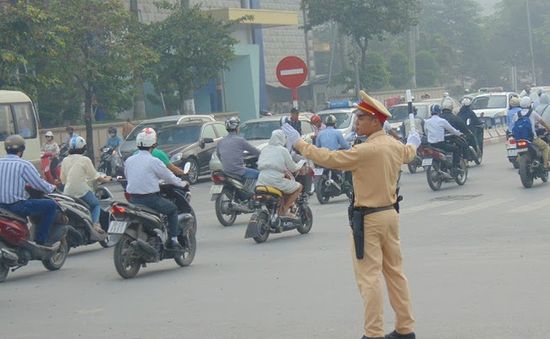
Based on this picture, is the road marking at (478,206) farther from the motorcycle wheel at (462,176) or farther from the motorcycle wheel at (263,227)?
the motorcycle wheel at (263,227)

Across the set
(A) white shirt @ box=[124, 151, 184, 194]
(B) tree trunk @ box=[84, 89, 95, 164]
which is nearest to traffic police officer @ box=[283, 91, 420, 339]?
(A) white shirt @ box=[124, 151, 184, 194]

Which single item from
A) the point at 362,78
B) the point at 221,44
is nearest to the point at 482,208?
the point at 221,44

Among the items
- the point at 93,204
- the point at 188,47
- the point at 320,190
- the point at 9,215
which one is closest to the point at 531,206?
the point at 320,190

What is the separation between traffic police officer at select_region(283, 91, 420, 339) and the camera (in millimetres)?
7641

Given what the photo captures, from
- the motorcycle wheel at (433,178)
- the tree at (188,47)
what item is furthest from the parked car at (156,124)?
the motorcycle wheel at (433,178)

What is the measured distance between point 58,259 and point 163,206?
1949mm

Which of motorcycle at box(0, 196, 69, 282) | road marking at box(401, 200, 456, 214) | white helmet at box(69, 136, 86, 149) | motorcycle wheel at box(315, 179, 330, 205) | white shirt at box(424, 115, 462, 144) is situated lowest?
road marking at box(401, 200, 456, 214)

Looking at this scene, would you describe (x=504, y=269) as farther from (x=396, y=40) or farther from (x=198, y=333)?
(x=396, y=40)

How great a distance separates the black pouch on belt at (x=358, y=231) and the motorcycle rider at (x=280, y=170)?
7819 mm

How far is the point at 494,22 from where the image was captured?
96812 millimetres

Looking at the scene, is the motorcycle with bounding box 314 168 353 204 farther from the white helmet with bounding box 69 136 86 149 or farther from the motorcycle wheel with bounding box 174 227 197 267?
the motorcycle wheel with bounding box 174 227 197 267

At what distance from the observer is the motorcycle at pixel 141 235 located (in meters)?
12.4

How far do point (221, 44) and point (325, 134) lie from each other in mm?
17640

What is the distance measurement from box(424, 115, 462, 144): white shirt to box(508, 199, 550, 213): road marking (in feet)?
14.3
